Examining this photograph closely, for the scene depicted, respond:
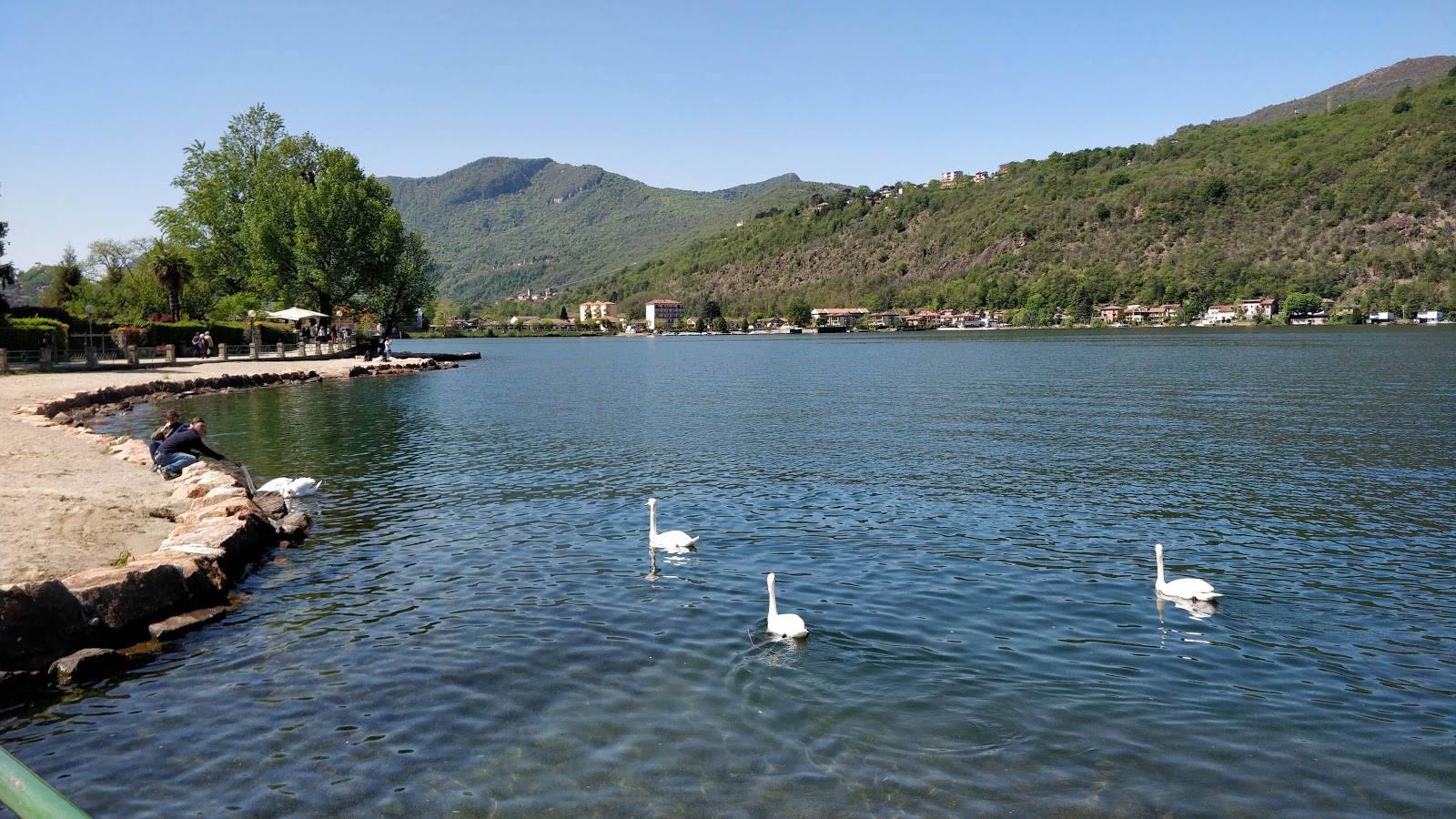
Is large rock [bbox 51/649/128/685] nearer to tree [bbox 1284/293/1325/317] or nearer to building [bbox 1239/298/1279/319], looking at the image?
tree [bbox 1284/293/1325/317]

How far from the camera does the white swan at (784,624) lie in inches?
439

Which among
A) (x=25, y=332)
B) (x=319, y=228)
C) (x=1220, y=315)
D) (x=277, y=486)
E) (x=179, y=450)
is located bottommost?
(x=277, y=486)

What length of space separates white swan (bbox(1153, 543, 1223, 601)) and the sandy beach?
14475mm

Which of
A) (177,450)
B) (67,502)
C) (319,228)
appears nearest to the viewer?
(67,502)

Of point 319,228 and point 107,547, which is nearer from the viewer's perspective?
point 107,547

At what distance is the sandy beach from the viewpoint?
1256 centimetres

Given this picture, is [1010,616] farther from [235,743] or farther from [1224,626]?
[235,743]

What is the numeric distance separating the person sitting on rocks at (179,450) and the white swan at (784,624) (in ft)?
49.1

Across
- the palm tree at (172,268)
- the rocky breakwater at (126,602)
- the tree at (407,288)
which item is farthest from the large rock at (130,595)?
the palm tree at (172,268)

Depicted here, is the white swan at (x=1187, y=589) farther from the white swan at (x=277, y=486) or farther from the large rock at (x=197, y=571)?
the white swan at (x=277, y=486)

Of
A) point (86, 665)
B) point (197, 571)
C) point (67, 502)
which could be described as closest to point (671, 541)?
point (197, 571)

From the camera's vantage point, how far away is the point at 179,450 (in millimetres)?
20422

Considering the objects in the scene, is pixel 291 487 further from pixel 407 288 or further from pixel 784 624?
pixel 407 288

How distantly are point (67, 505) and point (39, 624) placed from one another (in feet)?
21.7
